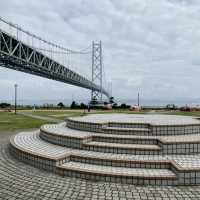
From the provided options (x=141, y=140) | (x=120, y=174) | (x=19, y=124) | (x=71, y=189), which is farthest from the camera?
(x=19, y=124)

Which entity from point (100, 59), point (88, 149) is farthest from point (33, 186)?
point (100, 59)

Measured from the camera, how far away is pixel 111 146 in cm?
653

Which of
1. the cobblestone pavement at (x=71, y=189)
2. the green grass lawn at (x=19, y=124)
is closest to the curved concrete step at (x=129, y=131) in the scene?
the cobblestone pavement at (x=71, y=189)

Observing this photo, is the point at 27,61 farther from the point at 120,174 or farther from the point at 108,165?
the point at 120,174

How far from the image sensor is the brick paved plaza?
4.75m

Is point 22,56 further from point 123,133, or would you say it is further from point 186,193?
point 186,193

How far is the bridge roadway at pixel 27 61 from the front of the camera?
93.0 ft

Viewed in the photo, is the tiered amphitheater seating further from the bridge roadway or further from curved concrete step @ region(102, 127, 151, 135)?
the bridge roadway

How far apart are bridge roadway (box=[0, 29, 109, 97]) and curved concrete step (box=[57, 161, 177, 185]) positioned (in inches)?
949

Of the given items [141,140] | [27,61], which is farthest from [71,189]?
[27,61]

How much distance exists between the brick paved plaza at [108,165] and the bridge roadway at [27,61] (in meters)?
22.7

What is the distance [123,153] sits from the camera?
255 inches

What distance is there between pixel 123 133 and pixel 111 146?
1.26m

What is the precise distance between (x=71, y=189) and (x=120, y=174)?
1.09 meters
